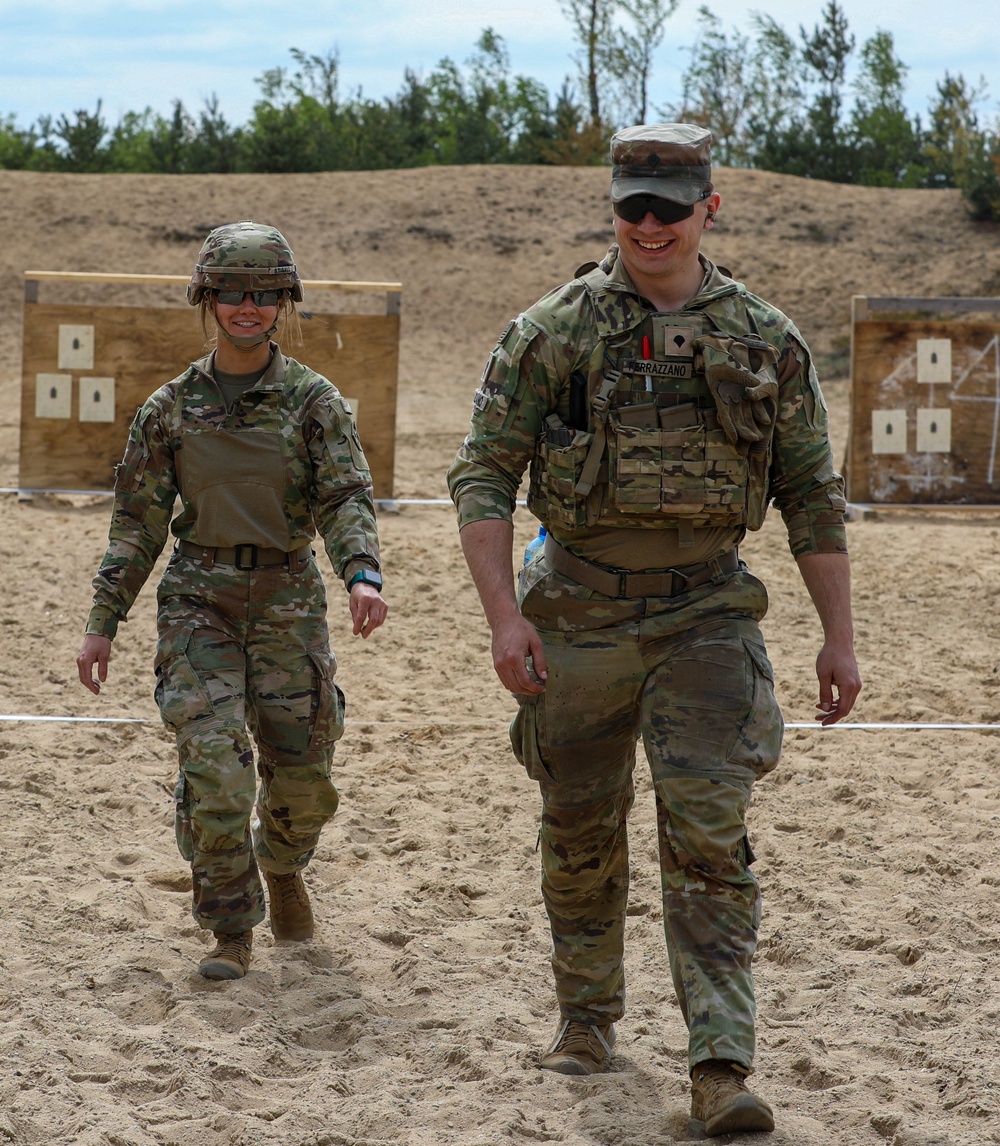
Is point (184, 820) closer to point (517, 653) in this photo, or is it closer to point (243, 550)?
point (243, 550)

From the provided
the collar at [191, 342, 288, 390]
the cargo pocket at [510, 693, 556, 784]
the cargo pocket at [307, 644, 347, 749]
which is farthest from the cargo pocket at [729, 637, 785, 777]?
the collar at [191, 342, 288, 390]

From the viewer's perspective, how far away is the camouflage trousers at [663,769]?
3260 millimetres

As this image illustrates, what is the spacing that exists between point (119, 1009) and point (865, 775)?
11.0ft

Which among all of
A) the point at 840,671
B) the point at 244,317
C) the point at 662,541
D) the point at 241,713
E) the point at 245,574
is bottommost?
the point at 241,713

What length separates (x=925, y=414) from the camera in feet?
38.6

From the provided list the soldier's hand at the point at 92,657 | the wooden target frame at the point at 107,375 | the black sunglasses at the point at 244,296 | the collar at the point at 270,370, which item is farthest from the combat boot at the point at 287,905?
the wooden target frame at the point at 107,375

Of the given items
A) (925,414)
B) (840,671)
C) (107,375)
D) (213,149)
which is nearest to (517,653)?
(840,671)

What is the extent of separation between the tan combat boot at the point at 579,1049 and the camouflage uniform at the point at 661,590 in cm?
33

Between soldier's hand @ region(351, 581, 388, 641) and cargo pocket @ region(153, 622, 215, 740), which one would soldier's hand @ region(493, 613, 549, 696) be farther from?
cargo pocket @ region(153, 622, 215, 740)

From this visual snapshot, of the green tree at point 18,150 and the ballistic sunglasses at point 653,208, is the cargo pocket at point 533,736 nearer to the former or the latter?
the ballistic sunglasses at point 653,208

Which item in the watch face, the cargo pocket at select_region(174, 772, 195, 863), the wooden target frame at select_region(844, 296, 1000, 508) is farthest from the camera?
the wooden target frame at select_region(844, 296, 1000, 508)

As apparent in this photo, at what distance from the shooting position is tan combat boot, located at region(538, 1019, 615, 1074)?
11.9 feet

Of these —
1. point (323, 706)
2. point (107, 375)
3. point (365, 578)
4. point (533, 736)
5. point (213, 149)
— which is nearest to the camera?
point (533, 736)

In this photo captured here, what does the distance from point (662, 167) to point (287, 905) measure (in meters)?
2.45
